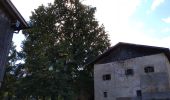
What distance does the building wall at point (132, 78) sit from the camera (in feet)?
73.5

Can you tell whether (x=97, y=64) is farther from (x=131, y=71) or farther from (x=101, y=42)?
(x=101, y=42)

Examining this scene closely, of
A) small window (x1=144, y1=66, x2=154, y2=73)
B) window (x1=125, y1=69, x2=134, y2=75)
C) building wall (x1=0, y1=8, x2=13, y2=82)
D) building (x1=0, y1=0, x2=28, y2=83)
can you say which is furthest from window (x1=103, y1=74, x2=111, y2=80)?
building wall (x1=0, y1=8, x2=13, y2=82)

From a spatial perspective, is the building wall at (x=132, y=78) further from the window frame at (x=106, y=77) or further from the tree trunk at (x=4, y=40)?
the tree trunk at (x=4, y=40)

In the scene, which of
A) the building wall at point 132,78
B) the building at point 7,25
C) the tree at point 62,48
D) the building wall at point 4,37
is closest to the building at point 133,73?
the building wall at point 132,78

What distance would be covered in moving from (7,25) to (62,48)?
17965 millimetres

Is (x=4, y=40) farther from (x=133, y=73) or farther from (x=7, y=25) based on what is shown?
(x=133, y=73)

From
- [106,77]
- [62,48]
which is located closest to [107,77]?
[106,77]

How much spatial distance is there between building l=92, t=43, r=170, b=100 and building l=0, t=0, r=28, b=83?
50.3 ft

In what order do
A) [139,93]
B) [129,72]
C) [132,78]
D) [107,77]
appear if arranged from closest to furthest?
[139,93] → [132,78] → [129,72] → [107,77]

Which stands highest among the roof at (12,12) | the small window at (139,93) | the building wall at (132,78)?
the roof at (12,12)

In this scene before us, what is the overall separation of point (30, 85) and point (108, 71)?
971 centimetres

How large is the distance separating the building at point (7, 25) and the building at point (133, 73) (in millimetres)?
15337

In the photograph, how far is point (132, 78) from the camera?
24.2 metres

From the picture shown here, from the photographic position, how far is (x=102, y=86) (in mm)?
25875
